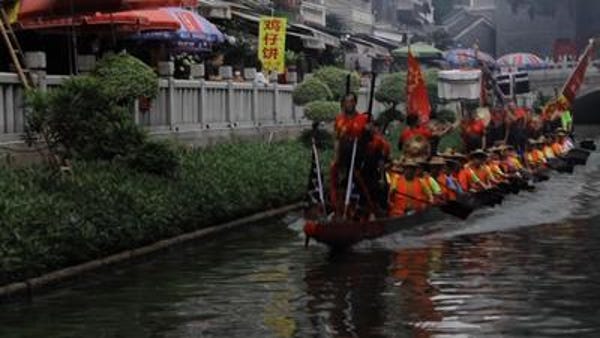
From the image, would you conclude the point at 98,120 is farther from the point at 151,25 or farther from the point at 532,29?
the point at 532,29

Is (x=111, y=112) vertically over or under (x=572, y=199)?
over

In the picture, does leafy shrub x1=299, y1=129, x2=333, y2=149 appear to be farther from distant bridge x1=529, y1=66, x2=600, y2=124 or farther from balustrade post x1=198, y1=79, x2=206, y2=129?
distant bridge x1=529, y1=66, x2=600, y2=124

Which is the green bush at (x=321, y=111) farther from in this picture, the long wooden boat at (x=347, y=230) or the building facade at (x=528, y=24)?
the building facade at (x=528, y=24)

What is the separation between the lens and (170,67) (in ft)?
82.7

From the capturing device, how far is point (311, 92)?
32.4m

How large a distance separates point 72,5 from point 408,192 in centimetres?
618

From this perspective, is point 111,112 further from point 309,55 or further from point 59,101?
point 309,55

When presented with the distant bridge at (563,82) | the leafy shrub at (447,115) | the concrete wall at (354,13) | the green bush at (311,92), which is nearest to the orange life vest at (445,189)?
the green bush at (311,92)

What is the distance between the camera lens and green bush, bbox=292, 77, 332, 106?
32.4 metres

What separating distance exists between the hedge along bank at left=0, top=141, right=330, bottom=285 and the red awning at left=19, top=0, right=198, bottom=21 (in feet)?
9.00

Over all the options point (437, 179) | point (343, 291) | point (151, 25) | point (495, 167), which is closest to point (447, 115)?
point (495, 167)

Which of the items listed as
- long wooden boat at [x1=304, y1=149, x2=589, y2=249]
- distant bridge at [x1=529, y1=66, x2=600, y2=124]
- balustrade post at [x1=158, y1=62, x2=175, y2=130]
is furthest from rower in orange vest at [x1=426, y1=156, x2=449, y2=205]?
distant bridge at [x1=529, y1=66, x2=600, y2=124]

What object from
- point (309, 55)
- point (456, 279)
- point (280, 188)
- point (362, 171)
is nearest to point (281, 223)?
Answer: point (280, 188)

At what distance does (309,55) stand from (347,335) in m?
35.2
